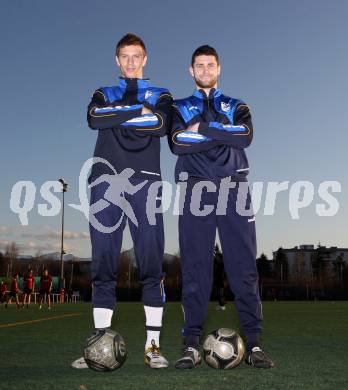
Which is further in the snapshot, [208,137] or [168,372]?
[208,137]

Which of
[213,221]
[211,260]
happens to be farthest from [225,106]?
[211,260]

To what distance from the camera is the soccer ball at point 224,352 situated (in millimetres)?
4242

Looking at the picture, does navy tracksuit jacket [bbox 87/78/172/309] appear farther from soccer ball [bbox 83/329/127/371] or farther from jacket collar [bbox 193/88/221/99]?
jacket collar [bbox 193/88/221/99]

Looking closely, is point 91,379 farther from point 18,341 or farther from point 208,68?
point 18,341

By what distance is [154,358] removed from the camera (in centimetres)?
436

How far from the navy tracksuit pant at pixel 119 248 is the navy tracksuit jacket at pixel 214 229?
0.82 ft

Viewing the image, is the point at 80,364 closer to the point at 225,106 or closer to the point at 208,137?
the point at 208,137

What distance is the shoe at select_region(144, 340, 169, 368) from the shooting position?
14.1ft

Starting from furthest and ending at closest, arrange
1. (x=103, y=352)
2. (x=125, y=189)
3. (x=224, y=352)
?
(x=125, y=189)
(x=224, y=352)
(x=103, y=352)

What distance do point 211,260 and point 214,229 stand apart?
0.89ft

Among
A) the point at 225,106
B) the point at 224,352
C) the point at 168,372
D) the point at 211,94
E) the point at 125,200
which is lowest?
the point at 168,372

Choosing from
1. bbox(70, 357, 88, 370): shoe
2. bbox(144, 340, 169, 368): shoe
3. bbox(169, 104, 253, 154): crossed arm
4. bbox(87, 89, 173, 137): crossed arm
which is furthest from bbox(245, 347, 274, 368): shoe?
bbox(87, 89, 173, 137): crossed arm

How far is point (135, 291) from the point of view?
210 ft

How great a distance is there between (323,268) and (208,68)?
11945 centimetres
